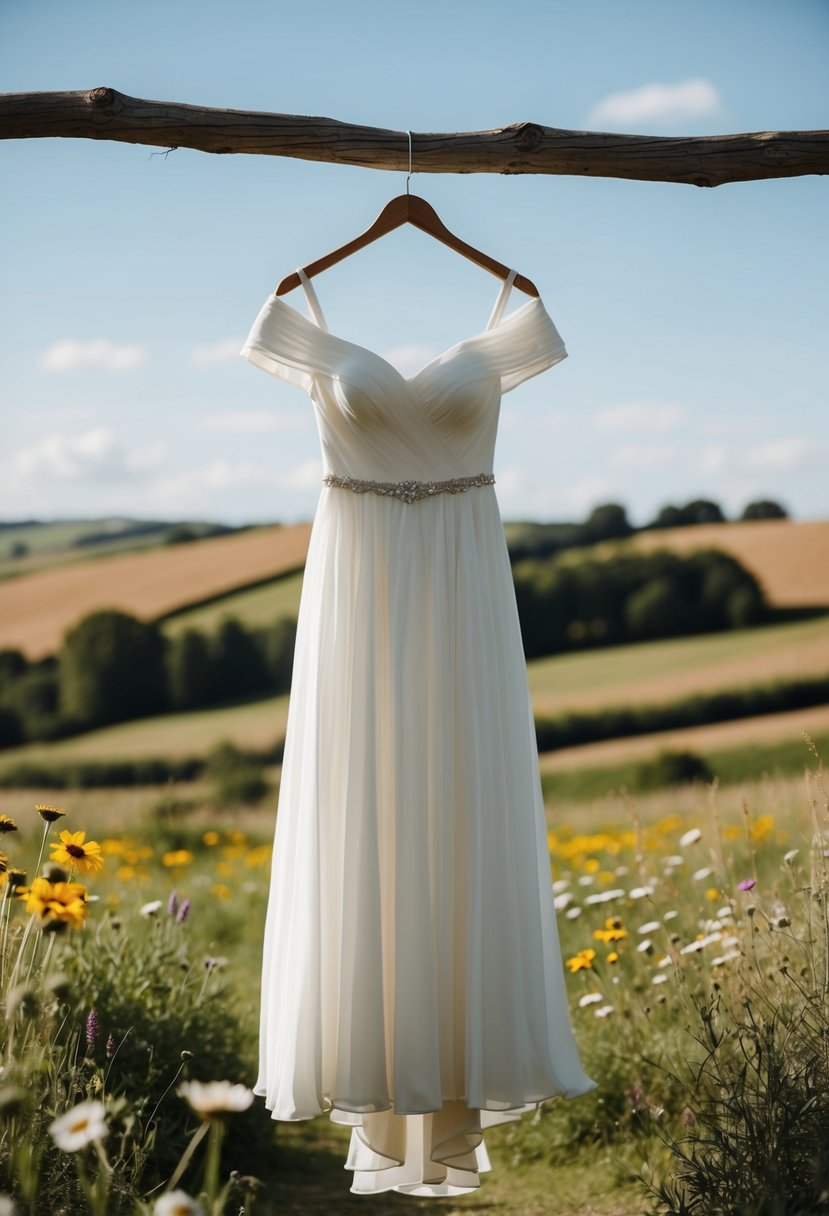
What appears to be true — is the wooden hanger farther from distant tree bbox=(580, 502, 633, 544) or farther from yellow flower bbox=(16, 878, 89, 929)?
distant tree bbox=(580, 502, 633, 544)

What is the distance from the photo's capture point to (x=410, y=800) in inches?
80.4

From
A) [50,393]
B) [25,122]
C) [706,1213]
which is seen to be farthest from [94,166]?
[706,1213]

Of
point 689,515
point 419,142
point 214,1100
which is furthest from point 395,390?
point 689,515

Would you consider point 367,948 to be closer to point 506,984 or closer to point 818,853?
point 506,984

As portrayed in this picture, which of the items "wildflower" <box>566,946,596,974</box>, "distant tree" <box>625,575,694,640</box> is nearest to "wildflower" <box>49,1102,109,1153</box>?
"wildflower" <box>566,946,596,974</box>

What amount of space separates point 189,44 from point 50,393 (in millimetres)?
2832

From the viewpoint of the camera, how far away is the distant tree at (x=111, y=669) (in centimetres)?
834

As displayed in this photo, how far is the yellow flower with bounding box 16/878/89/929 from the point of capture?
1495 millimetres

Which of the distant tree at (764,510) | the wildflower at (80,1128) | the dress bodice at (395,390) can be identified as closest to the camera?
the wildflower at (80,1128)

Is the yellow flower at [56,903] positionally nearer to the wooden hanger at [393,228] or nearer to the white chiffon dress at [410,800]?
the white chiffon dress at [410,800]

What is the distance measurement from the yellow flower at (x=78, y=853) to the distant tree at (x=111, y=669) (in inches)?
263

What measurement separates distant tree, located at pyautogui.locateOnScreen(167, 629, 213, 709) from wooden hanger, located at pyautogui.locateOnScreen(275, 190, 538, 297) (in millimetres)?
6628

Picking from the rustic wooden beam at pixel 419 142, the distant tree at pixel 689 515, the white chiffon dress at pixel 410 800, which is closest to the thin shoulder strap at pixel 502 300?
the white chiffon dress at pixel 410 800

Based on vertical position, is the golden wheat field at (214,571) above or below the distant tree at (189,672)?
above
